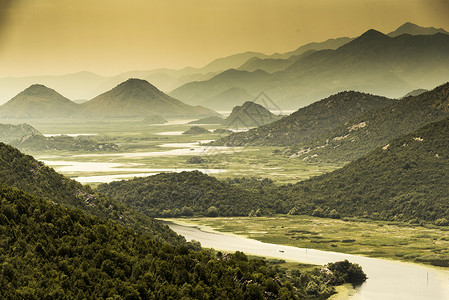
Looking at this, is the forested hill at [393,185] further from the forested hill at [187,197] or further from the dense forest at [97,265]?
the dense forest at [97,265]

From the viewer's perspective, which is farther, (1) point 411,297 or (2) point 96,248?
(1) point 411,297

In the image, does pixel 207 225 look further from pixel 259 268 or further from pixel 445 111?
pixel 445 111

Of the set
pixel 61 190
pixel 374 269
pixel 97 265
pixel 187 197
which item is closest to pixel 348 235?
pixel 374 269

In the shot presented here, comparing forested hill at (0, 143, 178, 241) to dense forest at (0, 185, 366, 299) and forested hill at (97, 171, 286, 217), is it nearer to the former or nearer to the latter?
dense forest at (0, 185, 366, 299)

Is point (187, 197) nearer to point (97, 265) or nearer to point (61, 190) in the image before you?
point (61, 190)

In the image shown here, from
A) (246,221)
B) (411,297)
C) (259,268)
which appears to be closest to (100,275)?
(259,268)

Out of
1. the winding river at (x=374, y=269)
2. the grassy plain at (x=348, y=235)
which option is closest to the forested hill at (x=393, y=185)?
the grassy plain at (x=348, y=235)
